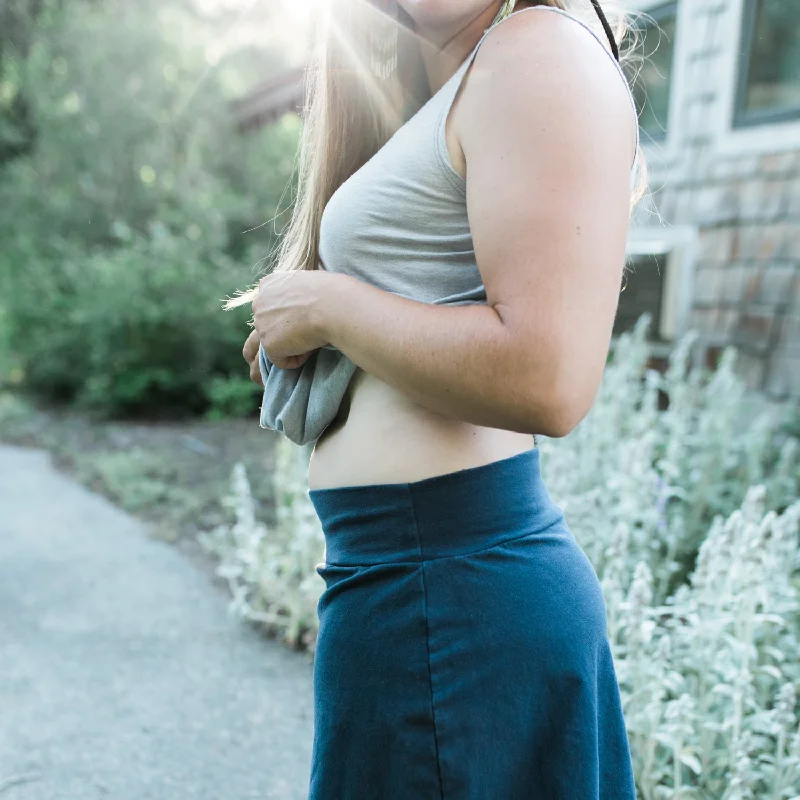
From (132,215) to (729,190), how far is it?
6088mm

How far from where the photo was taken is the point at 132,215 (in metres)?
8.76

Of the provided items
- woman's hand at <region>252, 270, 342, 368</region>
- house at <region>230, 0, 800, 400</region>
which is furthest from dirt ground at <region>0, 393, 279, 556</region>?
woman's hand at <region>252, 270, 342, 368</region>

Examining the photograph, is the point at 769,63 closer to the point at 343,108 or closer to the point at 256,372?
the point at 343,108

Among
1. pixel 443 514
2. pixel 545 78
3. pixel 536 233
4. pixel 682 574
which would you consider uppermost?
pixel 545 78

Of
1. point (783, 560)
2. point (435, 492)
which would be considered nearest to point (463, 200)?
point (435, 492)

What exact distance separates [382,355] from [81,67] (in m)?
9.05

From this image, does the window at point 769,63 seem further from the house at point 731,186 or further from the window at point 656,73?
the window at point 656,73

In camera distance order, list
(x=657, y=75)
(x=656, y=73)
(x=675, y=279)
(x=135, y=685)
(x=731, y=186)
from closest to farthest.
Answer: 1. (x=135, y=685)
2. (x=731, y=186)
3. (x=675, y=279)
4. (x=656, y=73)
5. (x=657, y=75)

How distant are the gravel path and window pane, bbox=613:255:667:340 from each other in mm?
3432

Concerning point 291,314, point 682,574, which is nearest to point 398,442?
point 291,314

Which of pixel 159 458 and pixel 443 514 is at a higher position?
pixel 443 514

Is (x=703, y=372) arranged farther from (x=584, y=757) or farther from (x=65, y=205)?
(x=65, y=205)

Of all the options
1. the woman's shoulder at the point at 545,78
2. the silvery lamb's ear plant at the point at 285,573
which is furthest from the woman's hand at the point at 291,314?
the silvery lamb's ear plant at the point at 285,573

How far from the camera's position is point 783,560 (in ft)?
8.59
